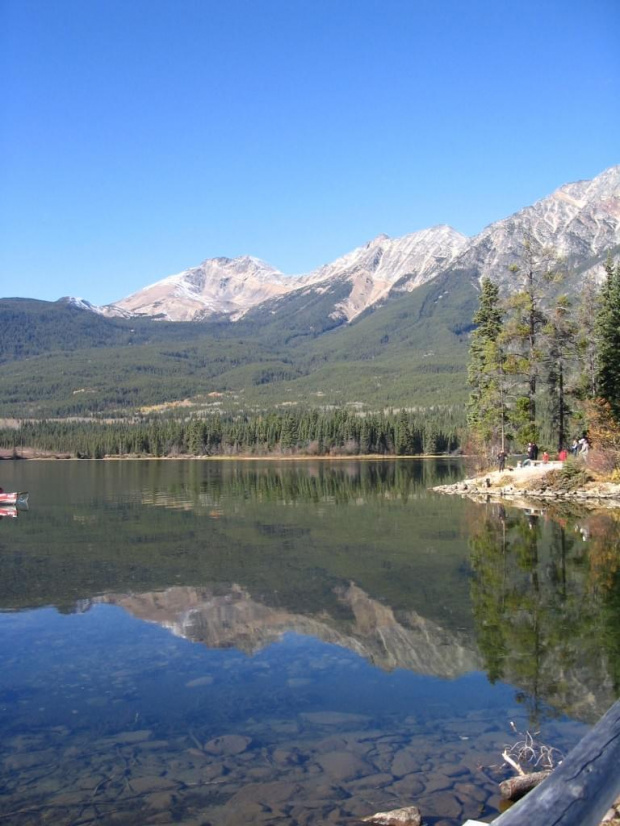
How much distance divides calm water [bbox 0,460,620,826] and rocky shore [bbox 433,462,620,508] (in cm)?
1469

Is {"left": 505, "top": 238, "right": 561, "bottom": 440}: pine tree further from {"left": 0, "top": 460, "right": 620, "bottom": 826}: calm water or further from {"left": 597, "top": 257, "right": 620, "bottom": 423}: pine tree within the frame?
{"left": 0, "top": 460, "right": 620, "bottom": 826}: calm water

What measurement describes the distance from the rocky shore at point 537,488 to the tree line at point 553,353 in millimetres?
3383

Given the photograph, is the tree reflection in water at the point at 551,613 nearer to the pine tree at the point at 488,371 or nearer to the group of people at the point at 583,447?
the group of people at the point at 583,447

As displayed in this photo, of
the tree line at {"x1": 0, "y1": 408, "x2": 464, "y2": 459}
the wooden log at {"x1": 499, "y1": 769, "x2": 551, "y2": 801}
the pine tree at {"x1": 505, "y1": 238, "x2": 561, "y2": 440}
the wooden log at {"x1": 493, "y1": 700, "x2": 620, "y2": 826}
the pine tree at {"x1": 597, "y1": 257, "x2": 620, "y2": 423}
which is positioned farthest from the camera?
the tree line at {"x1": 0, "y1": 408, "x2": 464, "y2": 459}

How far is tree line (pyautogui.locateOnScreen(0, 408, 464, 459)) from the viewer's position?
163125 millimetres

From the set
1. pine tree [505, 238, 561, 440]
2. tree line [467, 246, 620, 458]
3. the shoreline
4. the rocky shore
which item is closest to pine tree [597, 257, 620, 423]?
tree line [467, 246, 620, 458]

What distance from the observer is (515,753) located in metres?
11.2

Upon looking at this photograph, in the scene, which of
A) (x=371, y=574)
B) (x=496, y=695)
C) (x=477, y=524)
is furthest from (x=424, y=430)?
(x=496, y=695)

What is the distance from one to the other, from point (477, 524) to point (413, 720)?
1013 inches

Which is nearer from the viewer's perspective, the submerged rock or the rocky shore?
the submerged rock

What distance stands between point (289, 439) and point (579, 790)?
16939cm

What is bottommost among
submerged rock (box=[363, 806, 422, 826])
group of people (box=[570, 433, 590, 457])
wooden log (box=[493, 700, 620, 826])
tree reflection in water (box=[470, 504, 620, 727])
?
tree reflection in water (box=[470, 504, 620, 727])

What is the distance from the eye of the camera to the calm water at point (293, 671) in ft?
34.2

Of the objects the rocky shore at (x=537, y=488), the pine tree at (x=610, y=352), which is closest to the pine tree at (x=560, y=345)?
the pine tree at (x=610, y=352)
